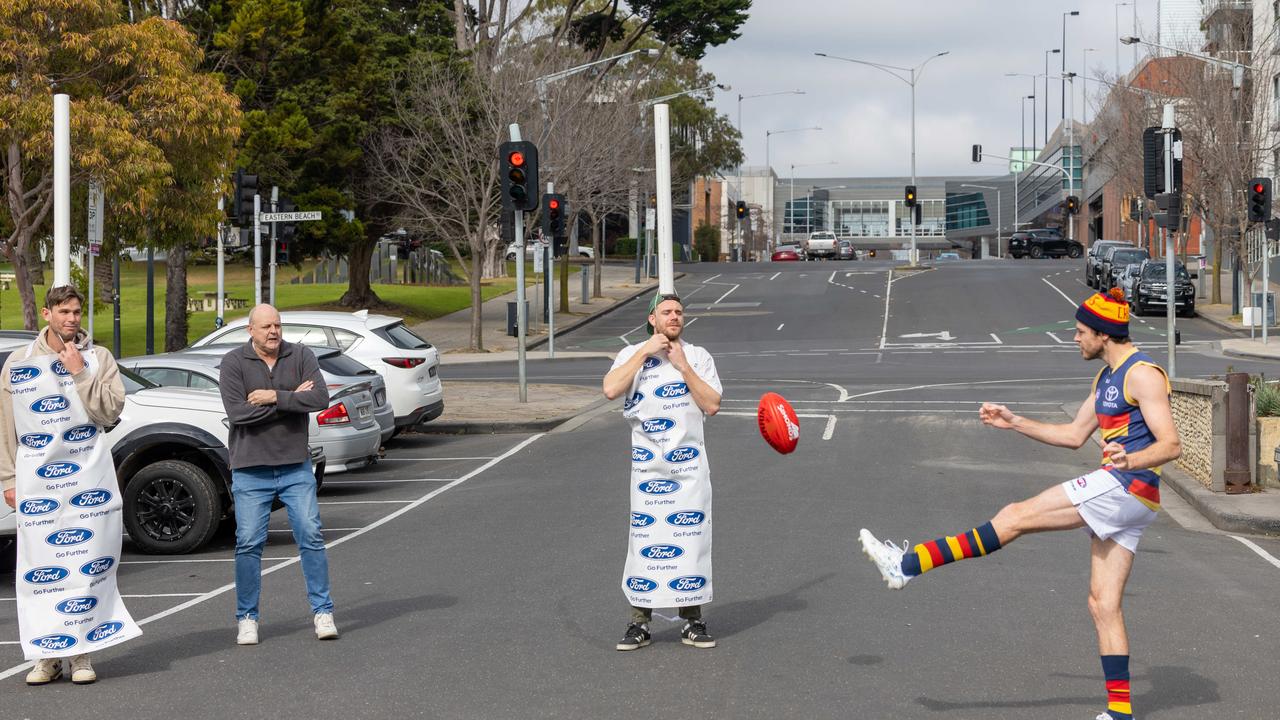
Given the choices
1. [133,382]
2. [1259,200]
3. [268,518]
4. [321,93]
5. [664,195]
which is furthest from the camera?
[321,93]

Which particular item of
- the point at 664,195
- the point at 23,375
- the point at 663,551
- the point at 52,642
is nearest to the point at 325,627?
the point at 52,642

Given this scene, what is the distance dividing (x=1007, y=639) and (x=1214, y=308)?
43.5 meters

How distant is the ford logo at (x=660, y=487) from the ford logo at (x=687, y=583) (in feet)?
1.43

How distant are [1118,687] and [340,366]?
1039 centimetres

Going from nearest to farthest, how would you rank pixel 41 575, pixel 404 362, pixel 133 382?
pixel 41 575 → pixel 133 382 → pixel 404 362

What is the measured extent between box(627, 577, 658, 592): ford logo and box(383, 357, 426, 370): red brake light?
1052 centimetres

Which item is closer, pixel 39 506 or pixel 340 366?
pixel 39 506

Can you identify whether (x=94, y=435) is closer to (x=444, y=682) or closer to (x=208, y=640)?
(x=208, y=640)

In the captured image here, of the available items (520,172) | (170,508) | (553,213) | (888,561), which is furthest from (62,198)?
(553,213)

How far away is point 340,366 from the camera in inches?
586

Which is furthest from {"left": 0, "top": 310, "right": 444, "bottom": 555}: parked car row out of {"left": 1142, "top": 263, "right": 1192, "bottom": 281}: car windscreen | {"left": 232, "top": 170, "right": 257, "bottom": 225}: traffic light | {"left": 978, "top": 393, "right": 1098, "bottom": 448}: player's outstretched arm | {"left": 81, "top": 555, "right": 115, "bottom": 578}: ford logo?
{"left": 1142, "top": 263, "right": 1192, "bottom": 281}: car windscreen

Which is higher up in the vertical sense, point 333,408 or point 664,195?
point 664,195

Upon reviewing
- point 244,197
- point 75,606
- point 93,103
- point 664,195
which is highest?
point 93,103

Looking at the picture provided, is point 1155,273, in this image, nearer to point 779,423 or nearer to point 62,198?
point 62,198
